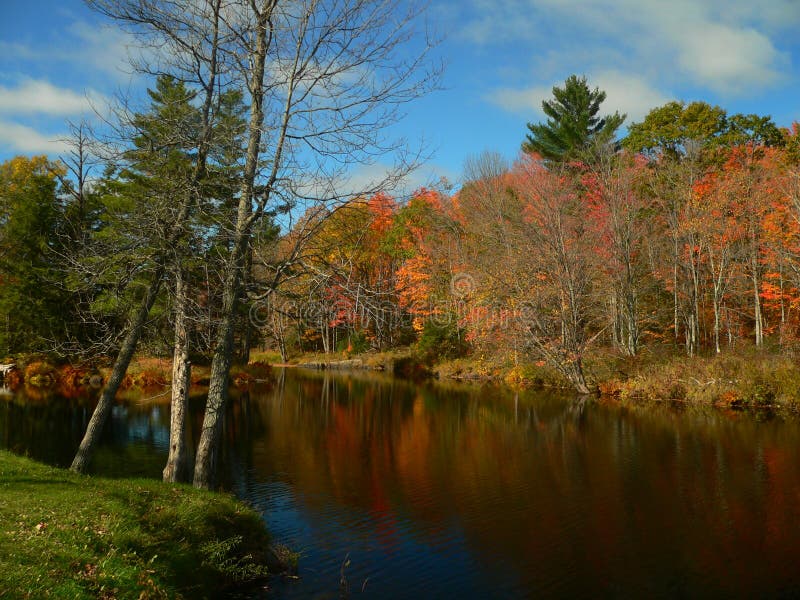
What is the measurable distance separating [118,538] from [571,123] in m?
38.6

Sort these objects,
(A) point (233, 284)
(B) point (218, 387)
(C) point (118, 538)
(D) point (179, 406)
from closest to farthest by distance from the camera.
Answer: (C) point (118, 538), (A) point (233, 284), (B) point (218, 387), (D) point (179, 406)

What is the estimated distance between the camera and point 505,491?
504 inches

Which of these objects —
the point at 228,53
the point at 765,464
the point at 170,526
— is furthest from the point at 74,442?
the point at 765,464

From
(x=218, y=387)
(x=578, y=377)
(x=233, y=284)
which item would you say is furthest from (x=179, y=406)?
(x=578, y=377)

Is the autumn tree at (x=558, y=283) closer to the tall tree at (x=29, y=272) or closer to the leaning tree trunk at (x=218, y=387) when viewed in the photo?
the leaning tree trunk at (x=218, y=387)

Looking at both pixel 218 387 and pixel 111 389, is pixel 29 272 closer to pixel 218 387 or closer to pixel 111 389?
pixel 111 389

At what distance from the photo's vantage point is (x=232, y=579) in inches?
309

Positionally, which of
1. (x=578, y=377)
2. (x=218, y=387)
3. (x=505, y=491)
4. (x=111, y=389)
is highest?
(x=218, y=387)

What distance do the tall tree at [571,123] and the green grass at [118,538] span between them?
1367 inches

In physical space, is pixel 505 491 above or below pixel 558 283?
below

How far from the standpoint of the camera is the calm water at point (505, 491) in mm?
8703

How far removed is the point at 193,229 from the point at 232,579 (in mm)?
5745

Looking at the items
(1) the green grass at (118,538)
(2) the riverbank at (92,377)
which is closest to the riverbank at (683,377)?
(2) the riverbank at (92,377)

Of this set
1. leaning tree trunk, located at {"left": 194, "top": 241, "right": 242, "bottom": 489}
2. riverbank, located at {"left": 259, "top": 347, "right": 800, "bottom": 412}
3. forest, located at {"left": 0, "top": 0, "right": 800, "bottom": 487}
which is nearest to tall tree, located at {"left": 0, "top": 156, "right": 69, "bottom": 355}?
forest, located at {"left": 0, "top": 0, "right": 800, "bottom": 487}
